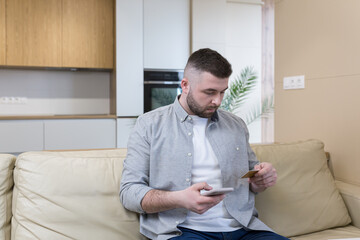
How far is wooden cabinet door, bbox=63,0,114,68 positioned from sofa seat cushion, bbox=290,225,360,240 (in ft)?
10.9

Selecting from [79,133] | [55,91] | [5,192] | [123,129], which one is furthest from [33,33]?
[5,192]

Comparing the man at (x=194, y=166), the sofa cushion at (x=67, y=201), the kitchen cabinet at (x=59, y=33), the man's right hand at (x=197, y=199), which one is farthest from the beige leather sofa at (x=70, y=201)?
the kitchen cabinet at (x=59, y=33)

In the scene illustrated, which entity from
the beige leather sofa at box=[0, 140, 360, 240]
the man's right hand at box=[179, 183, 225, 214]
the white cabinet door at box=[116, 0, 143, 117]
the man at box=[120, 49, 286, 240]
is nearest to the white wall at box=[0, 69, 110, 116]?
the white cabinet door at box=[116, 0, 143, 117]

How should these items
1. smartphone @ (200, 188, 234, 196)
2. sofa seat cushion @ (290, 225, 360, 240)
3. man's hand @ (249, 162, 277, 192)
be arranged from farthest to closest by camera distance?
1. sofa seat cushion @ (290, 225, 360, 240)
2. man's hand @ (249, 162, 277, 192)
3. smartphone @ (200, 188, 234, 196)

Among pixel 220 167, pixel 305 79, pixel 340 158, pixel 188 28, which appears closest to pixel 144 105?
pixel 188 28

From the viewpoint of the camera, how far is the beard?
1.65m

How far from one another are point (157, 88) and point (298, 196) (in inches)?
115

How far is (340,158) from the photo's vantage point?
94.5 inches

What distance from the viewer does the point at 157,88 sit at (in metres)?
4.64

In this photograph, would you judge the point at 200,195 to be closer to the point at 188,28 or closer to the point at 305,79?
the point at 305,79

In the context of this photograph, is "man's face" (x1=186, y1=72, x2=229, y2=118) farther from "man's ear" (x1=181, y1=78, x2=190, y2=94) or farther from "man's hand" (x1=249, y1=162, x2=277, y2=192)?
"man's hand" (x1=249, y1=162, x2=277, y2=192)

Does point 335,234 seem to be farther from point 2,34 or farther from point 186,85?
point 2,34

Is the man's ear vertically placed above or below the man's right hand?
above

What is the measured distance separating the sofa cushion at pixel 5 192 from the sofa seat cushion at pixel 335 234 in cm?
129
